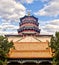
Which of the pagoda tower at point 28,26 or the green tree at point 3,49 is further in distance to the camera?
the pagoda tower at point 28,26

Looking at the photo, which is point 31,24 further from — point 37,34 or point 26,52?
point 26,52

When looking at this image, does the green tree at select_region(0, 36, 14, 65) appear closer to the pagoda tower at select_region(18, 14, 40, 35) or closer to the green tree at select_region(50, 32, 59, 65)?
the green tree at select_region(50, 32, 59, 65)

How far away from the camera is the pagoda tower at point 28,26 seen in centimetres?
6719

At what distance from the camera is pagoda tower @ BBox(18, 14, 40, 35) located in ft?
220

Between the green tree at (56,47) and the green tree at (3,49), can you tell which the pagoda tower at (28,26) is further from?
the green tree at (56,47)

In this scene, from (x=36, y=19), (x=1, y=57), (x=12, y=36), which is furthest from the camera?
(x=36, y=19)

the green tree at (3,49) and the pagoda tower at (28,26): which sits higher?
the pagoda tower at (28,26)

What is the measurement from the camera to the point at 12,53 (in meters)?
46.8

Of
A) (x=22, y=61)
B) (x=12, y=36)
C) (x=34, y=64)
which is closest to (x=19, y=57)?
(x=22, y=61)

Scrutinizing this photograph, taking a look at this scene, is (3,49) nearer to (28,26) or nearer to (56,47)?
(56,47)

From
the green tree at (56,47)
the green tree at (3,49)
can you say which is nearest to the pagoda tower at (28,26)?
the green tree at (3,49)

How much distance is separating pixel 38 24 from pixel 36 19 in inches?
59.0

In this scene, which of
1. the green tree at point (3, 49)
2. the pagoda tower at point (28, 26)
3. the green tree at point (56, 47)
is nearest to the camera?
the green tree at point (56, 47)

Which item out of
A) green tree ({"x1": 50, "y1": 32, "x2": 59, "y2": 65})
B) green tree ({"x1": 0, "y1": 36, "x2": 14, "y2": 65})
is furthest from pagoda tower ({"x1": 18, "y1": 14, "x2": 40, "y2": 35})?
green tree ({"x1": 50, "y1": 32, "x2": 59, "y2": 65})
